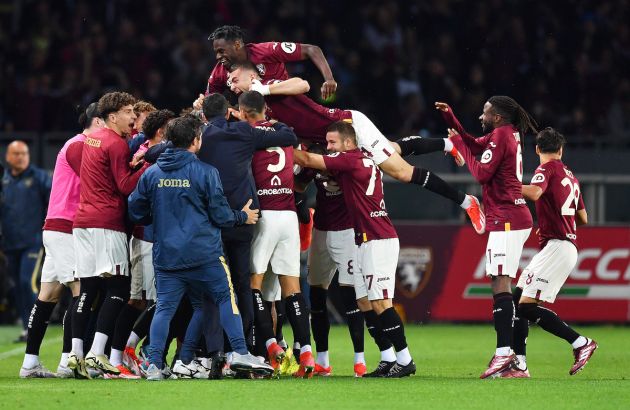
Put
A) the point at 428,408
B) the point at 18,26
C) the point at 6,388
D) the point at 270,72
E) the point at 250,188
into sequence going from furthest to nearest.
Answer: the point at 18,26, the point at 270,72, the point at 250,188, the point at 6,388, the point at 428,408

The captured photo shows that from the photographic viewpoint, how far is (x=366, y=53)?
20.0 meters

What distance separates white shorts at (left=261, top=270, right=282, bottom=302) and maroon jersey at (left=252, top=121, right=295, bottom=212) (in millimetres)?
672

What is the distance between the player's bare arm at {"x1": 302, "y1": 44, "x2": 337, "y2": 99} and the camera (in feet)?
33.6

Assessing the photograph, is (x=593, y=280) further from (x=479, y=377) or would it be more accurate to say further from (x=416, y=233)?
(x=479, y=377)

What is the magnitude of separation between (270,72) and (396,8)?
1037 centimetres

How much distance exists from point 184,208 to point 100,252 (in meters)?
0.99

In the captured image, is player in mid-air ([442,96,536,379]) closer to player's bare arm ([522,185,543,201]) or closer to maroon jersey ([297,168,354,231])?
player's bare arm ([522,185,543,201])

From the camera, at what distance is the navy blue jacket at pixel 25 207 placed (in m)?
14.5

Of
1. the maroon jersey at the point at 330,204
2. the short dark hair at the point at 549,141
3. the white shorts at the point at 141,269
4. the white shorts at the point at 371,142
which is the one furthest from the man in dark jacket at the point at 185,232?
the short dark hair at the point at 549,141

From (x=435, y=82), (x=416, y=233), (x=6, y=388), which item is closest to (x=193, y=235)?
(x=6, y=388)

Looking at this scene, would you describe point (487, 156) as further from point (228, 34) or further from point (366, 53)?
point (366, 53)

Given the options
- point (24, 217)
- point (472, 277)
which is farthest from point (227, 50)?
point (472, 277)

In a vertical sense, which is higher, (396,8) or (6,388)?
(396,8)

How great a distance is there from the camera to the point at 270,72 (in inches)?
424
